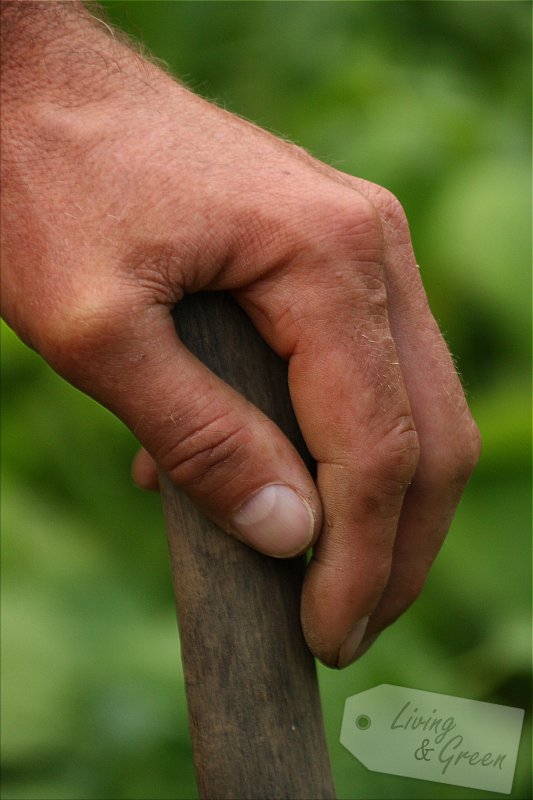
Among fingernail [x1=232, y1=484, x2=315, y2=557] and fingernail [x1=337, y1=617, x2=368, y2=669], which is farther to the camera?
fingernail [x1=337, y1=617, x2=368, y2=669]

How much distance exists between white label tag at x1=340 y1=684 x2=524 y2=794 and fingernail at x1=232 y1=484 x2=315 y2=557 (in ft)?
1.07

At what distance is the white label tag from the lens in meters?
1.21

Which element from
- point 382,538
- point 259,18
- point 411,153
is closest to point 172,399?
point 382,538

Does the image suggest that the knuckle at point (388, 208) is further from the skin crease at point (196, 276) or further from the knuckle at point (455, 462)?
the knuckle at point (455, 462)

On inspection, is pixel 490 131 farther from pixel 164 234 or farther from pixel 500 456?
pixel 164 234

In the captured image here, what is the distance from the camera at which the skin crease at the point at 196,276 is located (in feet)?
2.96

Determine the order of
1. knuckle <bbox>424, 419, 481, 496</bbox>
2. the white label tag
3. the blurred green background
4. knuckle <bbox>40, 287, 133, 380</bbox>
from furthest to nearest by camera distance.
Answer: the blurred green background, the white label tag, knuckle <bbox>424, 419, 481, 496</bbox>, knuckle <bbox>40, 287, 133, 380</bbox>

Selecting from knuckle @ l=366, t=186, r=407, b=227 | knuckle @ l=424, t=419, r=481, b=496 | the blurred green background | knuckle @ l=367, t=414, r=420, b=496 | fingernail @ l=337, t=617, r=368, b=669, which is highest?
knuckle @ l=366, t=186, r=407, b=227

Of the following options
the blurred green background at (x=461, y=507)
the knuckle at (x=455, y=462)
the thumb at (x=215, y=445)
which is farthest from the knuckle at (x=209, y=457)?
the blurred green background at (x=461, y=507)

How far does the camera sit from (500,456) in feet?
6.75

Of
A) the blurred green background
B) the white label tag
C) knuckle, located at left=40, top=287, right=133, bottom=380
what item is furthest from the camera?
the blurred green background

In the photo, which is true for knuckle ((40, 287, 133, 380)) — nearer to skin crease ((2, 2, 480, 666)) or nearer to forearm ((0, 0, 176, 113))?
skin crease ((2, 2, 480, 666))

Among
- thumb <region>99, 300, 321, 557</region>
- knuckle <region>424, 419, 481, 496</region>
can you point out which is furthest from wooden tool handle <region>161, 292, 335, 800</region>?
knuckle <region>424, 419, 481, 496</region>

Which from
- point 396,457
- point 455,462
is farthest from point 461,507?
point 396,457
